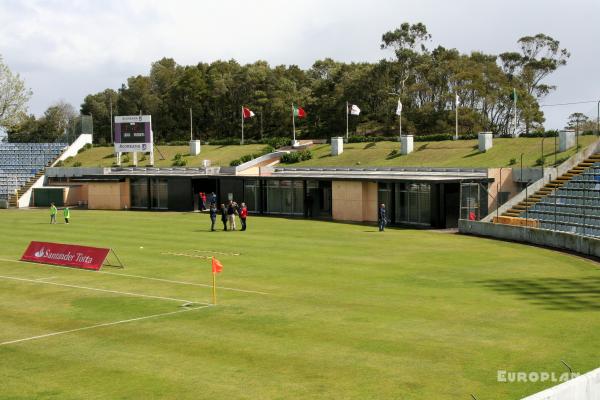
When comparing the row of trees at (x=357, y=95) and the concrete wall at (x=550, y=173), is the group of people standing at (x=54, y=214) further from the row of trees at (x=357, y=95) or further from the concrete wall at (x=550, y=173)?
the row of trees at (x=357, y=95)

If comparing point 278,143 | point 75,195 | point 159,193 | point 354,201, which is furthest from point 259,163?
point 354,201

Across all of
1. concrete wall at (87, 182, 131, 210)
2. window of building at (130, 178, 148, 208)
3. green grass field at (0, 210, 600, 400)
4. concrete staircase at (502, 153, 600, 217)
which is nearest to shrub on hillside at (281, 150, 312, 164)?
window of building at (130, 178, 148, 208)

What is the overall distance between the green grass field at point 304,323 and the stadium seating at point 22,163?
4725cm

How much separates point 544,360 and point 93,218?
48568 millimetres

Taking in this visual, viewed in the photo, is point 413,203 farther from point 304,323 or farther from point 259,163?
point 304,323

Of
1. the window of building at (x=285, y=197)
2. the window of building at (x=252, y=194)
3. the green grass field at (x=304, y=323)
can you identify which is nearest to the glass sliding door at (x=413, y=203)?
the window of building at (x=285, y=197)

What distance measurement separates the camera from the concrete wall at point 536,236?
33.9 m

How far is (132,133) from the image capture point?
75.8 metres

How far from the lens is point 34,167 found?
85.0 m

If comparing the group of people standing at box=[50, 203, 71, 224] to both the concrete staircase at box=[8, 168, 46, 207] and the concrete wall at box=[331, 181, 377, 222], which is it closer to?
the concrete wall at box=[331, 181, 377, 222]

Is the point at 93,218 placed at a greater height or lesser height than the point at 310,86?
lesser

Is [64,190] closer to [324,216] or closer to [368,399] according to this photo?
[324,216]

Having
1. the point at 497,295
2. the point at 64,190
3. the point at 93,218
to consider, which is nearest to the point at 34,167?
the point at 64,190

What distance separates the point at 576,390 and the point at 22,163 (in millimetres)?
84615
